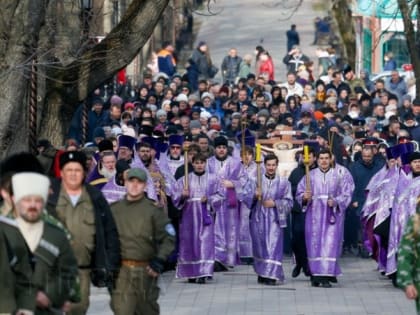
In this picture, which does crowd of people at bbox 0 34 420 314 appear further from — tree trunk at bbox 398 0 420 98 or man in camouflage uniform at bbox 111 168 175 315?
tree trunk at bbox 398 0 420 98

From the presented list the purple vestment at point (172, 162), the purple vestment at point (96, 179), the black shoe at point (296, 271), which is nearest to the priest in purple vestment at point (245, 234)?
Result: the purple vestment at point (172, 162)

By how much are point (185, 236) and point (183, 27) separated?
42187 millimetres

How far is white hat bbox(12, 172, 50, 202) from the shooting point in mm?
10945

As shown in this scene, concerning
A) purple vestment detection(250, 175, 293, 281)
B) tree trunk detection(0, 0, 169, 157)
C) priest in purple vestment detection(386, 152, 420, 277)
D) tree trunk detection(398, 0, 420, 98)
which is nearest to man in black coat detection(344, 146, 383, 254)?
purple vestment detection(250, 175, 293, 281)

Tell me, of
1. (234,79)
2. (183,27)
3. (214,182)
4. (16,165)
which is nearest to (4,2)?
(214,182)

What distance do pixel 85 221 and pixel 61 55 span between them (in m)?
9.09

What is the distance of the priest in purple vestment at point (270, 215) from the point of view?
22.0 meters

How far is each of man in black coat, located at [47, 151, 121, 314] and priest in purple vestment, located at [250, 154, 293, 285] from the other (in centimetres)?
808

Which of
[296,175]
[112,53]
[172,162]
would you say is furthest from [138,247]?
[296,175]

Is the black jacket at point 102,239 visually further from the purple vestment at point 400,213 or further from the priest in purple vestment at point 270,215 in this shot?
the priest in purple vestment at point 270,215

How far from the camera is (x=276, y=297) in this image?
2023 centimetres

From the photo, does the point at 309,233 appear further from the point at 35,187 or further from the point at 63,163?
the point at 35,187

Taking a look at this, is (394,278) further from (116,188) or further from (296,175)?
(116,188)

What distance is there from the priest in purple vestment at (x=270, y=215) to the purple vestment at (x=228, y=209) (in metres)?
0.73
